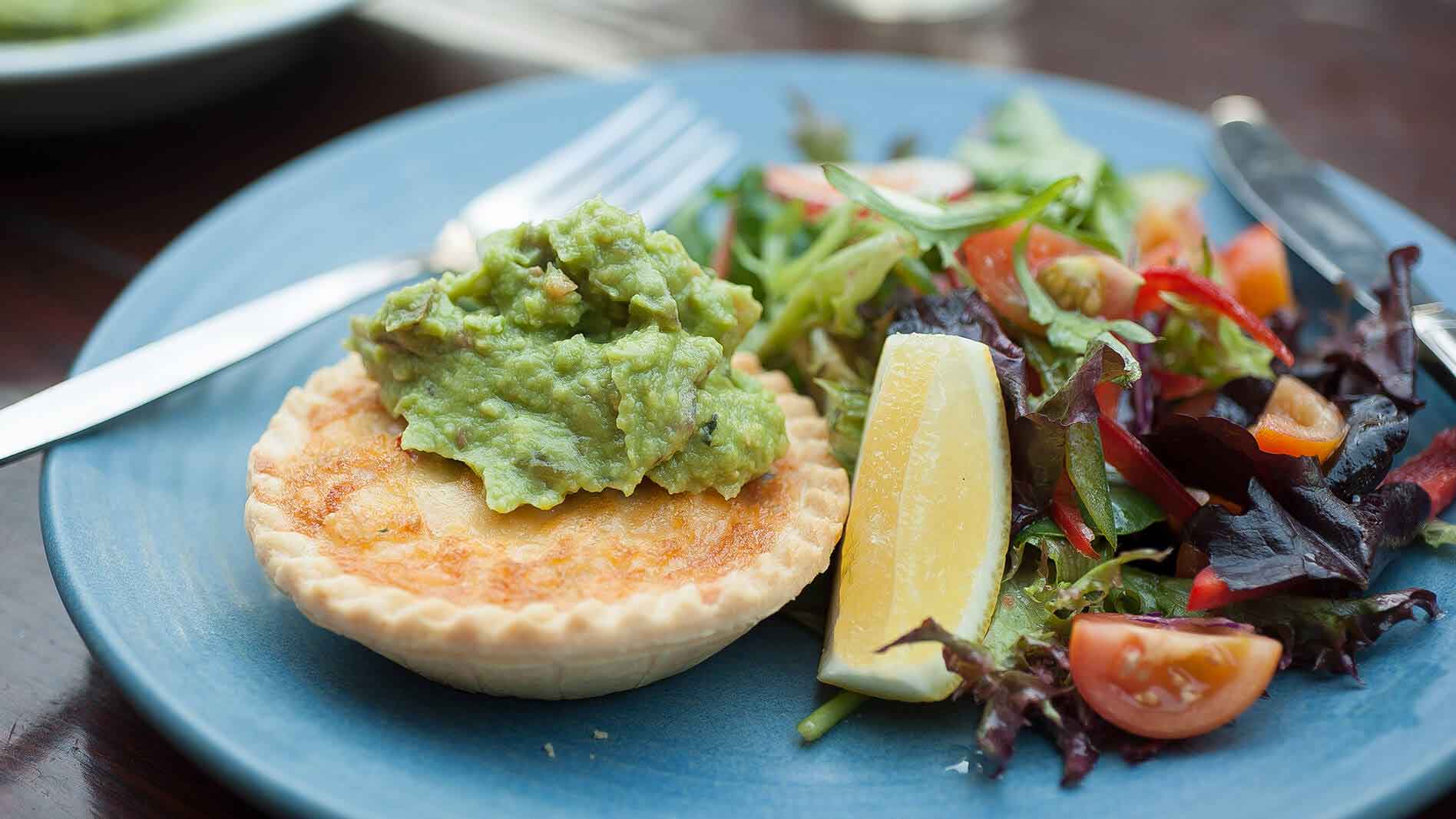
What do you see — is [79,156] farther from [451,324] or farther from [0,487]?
[451,324]

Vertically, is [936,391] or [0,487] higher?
[936,391]

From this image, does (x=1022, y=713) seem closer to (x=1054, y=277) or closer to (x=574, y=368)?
(x=574, y=368)

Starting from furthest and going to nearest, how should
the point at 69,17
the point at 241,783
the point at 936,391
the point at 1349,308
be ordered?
the point at 69,17 < the point at 1349,308 < the point at 936,391 < the point at 241,783

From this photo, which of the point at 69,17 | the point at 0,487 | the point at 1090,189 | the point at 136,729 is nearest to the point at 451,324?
the point at 136,729

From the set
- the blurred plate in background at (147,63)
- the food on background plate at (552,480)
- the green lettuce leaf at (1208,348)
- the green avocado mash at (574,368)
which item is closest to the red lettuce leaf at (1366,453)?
the green lettuce leaf at (1208,348)

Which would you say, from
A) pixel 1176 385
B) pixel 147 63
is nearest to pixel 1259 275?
pixel 1176 385

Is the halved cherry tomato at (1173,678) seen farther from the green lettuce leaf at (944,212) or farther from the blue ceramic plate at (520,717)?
the green lettuce leaf at (944,212)
